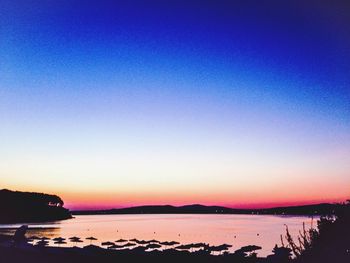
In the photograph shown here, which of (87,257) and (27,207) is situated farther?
(27,207)

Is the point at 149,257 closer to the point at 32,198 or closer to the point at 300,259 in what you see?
the point at 300,259

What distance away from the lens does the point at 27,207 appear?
128 m

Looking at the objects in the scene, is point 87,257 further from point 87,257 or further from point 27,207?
point 27,207

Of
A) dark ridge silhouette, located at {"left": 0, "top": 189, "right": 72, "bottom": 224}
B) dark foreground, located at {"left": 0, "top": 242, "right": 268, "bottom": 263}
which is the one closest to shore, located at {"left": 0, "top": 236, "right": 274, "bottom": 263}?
dark foreground, located at {"left": 0, "top": 242, "right": 268, "bottom": 263}

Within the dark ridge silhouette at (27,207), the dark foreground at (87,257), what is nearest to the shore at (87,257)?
the dark foreground at (87,257)

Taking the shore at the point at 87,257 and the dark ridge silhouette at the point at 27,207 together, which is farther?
the dark ridge silhouette at the point at 27,207

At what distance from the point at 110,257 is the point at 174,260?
101 inches

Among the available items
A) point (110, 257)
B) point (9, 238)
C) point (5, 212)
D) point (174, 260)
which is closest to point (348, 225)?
point (174, 260)

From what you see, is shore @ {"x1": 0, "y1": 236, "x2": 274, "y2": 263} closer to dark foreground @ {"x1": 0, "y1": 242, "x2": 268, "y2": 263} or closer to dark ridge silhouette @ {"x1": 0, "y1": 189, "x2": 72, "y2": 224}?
dark foreground @ {"x1": 0, "y1": 242, "x2": 268, "y2": 263}

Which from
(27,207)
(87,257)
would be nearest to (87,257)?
(87,257)

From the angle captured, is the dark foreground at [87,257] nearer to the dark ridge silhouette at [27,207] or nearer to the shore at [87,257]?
the shore at [87,257]

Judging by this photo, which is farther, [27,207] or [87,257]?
[27,207]

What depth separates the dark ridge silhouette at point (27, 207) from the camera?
4739 inches

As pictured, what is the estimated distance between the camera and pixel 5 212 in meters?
120
